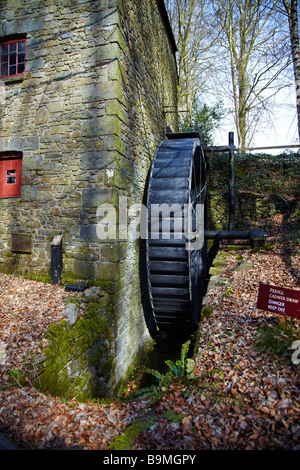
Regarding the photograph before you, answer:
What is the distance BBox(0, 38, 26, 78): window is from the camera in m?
5.16

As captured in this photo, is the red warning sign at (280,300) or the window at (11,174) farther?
the window at (11,174)

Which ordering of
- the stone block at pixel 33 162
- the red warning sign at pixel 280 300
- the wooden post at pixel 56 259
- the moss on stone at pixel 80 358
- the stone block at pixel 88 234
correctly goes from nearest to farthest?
the red warning sign at pixel 280 300 → the moss on stone at pixel 80 358 → the stone block at pixel 88 234 → the wooden post at pixel 56 259 → the stone block at pixel 33 162

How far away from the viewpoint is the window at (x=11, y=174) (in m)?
5.35

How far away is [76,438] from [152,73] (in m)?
7.58

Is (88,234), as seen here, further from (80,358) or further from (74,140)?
(80,358)

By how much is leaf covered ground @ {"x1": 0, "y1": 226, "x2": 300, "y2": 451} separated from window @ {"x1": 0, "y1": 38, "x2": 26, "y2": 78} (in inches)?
186

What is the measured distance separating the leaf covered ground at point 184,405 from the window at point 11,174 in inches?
104

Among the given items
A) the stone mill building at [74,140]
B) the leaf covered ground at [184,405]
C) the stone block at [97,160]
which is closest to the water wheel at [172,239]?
the stone mill building at [74,140]

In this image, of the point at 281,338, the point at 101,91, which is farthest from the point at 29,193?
the point at 281,338

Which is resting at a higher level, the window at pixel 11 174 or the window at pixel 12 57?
the window at pixel 12 57

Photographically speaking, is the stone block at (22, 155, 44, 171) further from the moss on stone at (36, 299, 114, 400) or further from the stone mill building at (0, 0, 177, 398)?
the moss on stone at (36, 299, 114, 400)

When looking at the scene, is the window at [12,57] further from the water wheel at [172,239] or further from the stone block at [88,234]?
the stone block at [88,234]

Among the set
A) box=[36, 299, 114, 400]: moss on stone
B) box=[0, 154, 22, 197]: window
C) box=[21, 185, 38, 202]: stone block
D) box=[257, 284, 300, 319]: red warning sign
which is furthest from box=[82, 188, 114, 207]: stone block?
box=[257, 284, 300, 319]: red warning sign
